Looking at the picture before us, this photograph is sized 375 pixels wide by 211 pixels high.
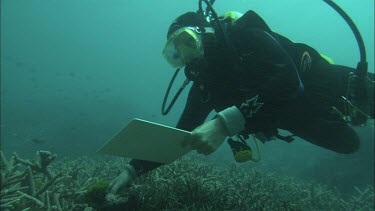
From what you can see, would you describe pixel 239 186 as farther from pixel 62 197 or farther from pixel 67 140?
pixel 67 140

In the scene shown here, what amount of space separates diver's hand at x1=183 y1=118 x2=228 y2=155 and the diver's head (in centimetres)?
97

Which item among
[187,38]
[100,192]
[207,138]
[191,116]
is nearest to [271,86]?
[207,138]

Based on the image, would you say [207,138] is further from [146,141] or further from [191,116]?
[191,116]

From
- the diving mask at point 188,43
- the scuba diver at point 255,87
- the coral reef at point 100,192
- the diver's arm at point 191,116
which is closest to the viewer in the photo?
the scuba diver at point 255,87

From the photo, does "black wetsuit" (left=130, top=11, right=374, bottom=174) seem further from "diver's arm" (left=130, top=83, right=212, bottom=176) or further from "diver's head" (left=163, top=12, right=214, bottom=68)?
"diver's head" (left=163, top=12, right=214, bottom=68)

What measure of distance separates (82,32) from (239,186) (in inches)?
4609

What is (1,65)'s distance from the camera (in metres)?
44.7

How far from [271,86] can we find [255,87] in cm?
20

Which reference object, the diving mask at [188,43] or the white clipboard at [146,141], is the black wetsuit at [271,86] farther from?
the white clipboard at [146,141]

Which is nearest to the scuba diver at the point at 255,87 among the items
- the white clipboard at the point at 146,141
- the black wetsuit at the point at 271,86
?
the black wetsuit at the point at 271,86

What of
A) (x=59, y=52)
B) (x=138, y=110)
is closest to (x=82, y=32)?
(x=59, y=52)

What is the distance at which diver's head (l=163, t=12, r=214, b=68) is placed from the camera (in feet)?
11.4

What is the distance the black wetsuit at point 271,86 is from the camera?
3213 millimetres

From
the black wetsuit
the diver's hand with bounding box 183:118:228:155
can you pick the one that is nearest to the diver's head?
the black wetsuit
